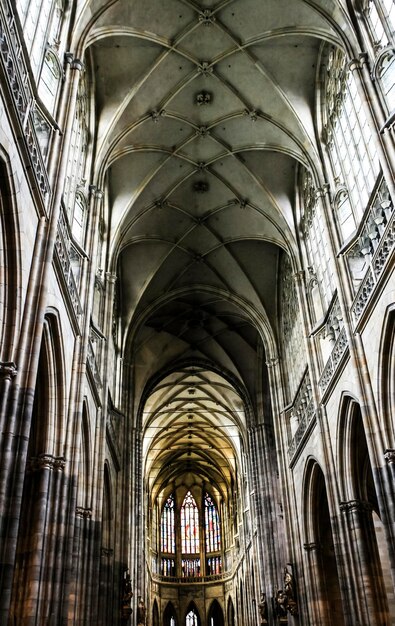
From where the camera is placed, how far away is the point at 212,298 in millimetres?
30328

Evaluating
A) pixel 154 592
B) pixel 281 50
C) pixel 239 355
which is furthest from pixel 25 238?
pixel 154 592

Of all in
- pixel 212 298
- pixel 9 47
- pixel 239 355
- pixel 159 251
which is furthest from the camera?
pixel 239 355

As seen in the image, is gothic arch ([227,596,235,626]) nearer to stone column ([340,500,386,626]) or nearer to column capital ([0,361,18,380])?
stone column ([340,500,386,626])

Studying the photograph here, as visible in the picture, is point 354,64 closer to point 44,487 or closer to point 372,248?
point 372,248

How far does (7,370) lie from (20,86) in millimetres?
4891

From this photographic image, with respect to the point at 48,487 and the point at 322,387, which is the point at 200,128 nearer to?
the point at 322,387

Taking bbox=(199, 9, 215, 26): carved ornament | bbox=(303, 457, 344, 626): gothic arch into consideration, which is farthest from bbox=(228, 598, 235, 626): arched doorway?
bbox=(199, 9, 215, 26): carved ornament

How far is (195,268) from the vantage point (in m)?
28.8

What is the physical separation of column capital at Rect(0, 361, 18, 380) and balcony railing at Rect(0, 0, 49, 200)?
3.61m

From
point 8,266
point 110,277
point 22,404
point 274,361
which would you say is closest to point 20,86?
point 8,266

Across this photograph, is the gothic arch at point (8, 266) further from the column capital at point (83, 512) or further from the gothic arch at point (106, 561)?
the gothic arch at point (106, 561)

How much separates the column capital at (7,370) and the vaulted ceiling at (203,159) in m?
10.4

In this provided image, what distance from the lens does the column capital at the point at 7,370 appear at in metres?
9.55

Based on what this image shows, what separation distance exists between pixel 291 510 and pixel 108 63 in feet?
54.0
